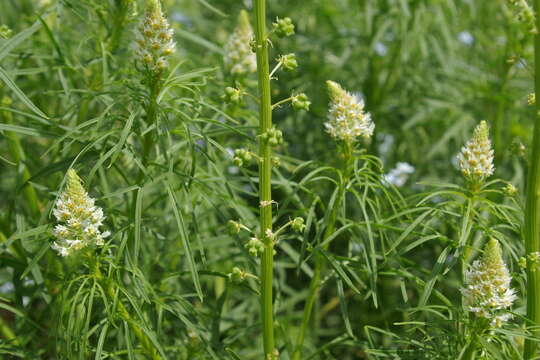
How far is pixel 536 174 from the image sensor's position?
6.34ft

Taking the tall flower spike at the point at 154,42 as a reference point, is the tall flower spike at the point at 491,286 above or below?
below

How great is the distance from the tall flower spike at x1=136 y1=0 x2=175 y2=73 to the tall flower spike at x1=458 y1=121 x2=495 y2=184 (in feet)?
3.30

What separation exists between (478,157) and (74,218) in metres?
1.26

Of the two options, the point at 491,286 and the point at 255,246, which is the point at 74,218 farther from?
the point at 491,286

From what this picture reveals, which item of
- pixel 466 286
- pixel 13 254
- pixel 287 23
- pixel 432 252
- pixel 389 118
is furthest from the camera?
pixel 389 118

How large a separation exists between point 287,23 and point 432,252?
2.06 meters

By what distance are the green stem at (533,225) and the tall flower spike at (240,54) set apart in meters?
1.19

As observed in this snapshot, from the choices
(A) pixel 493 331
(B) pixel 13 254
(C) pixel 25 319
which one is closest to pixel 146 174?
(C) pixel 25 319

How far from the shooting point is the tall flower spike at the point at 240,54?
2.69m

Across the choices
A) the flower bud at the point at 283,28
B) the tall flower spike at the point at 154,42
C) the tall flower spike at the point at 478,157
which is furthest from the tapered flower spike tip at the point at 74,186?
the tall flower spike at the point at 478,157

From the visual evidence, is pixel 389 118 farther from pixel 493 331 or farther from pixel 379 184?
pixel 493 331

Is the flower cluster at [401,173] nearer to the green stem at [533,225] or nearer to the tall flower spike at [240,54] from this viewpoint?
the tall flower spike at [240,54]

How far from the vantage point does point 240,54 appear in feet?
8.95

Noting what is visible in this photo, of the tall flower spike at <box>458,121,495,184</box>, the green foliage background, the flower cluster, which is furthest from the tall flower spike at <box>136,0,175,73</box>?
the flower cluster
